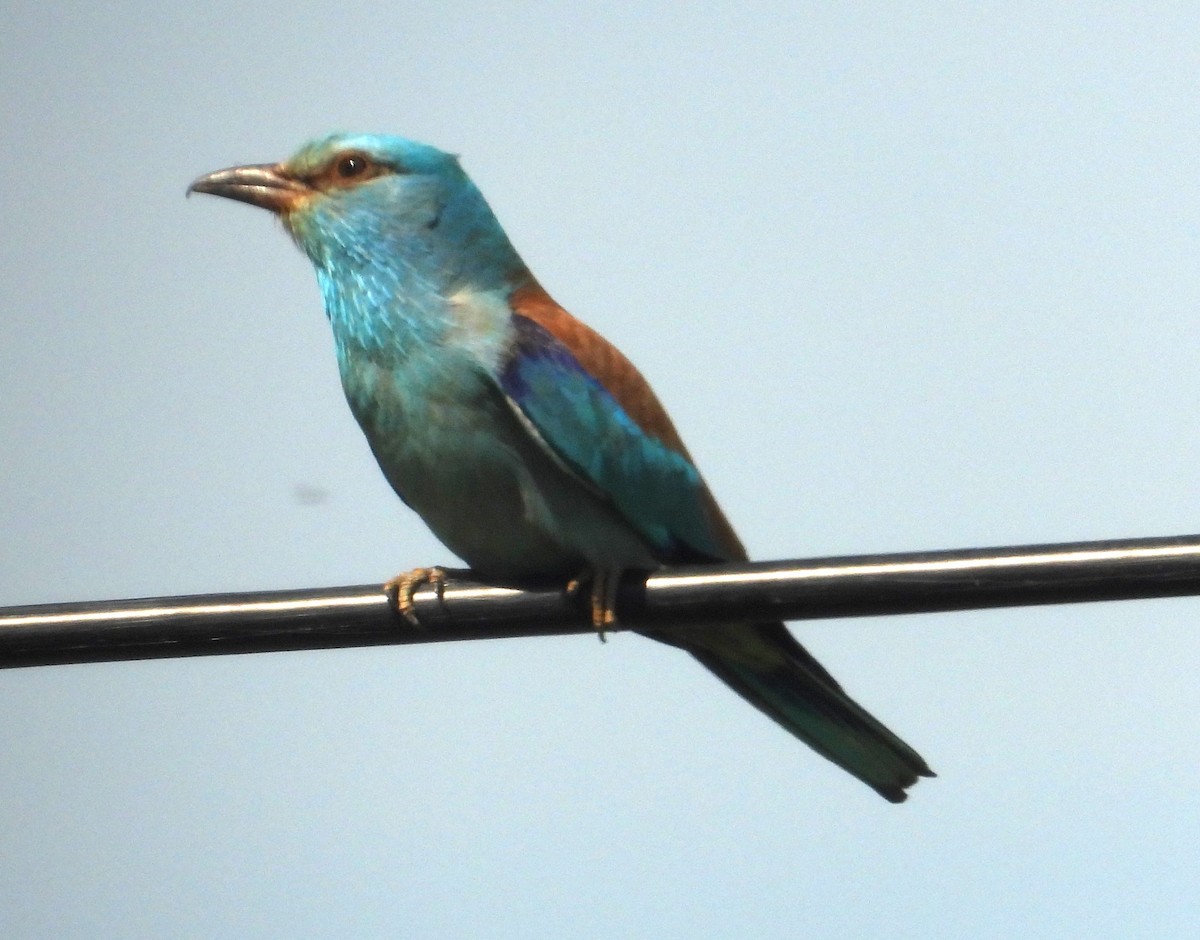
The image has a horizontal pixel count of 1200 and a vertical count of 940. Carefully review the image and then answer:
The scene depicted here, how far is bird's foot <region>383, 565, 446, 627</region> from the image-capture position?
13.3ft

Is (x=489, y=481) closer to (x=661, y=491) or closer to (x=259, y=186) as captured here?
(x=661, y=491)

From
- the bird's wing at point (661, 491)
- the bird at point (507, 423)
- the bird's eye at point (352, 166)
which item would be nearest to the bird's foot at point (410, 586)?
the bird at point (507, 423)

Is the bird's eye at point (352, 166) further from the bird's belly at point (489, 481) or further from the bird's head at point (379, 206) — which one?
the bird's belly at point (489, 481)

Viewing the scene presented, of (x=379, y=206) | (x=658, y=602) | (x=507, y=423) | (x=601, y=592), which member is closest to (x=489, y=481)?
(x=507, y=423)

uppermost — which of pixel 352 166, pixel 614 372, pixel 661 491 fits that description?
pixel 352 166

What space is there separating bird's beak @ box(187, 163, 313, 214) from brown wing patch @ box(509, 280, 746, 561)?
0.79 m

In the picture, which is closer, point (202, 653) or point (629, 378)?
point (202, 653)

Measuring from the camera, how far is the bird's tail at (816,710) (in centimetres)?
530

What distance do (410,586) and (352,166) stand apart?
175 cm

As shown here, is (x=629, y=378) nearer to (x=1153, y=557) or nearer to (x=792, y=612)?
(x=792, y=612)

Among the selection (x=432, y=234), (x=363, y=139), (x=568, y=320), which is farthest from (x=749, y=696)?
(x=363, y=139)

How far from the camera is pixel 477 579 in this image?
18.0 feet

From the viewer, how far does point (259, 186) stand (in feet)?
19.6

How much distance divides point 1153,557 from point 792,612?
699mm
